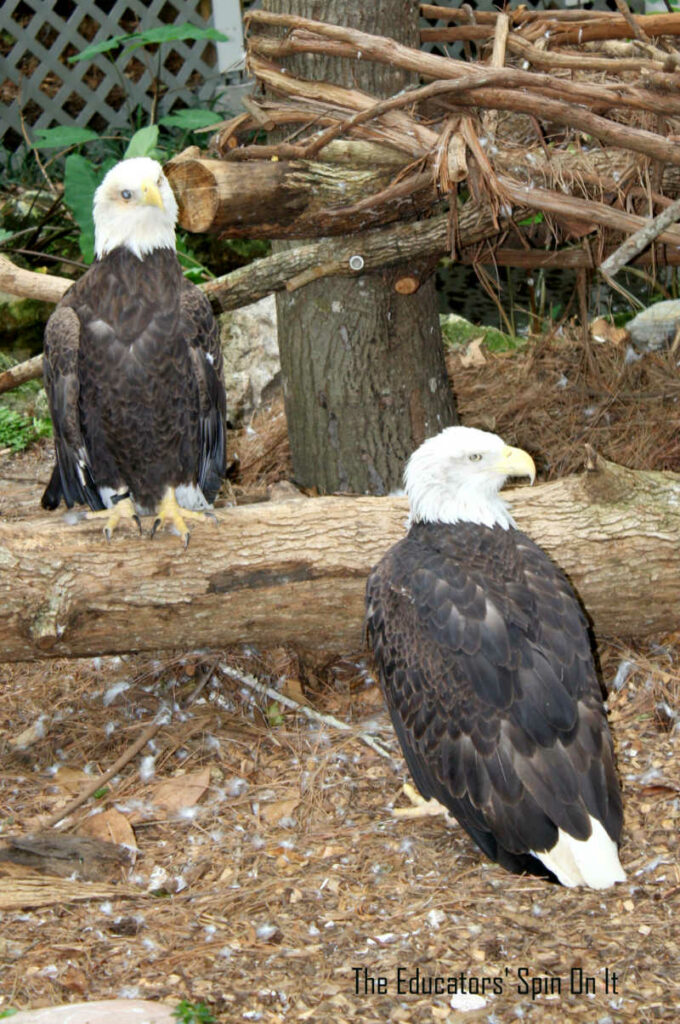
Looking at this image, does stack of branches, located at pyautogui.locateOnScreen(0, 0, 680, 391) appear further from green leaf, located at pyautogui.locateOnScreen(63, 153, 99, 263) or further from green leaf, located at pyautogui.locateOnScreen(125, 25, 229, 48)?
green leaf, located at pyautogui.locateOnScreen(125, 25, 229, 48)

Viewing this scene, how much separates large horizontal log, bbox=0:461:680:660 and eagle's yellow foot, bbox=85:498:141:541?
0.13 feet

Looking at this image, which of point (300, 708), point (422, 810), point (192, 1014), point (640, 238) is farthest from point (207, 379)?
point (192, 1014)

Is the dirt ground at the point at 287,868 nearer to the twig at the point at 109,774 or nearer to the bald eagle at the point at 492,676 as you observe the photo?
the twig at the point at 109,774

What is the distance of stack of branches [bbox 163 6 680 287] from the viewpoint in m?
3.83

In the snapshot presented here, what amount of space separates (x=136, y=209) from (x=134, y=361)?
51cm

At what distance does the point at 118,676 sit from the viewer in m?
4.24

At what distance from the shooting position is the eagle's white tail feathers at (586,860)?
9.67ft

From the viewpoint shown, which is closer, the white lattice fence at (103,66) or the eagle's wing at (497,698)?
the eagle's wing at (497,698)

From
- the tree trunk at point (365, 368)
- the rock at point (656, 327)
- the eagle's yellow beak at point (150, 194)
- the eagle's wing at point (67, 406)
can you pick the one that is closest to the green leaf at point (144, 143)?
the tree trunk at point (365, 368)

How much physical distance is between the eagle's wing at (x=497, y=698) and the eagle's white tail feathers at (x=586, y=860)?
27 millimetres

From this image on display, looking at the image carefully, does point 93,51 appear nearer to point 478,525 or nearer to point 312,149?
point 312,149

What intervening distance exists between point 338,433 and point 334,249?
2.62ft

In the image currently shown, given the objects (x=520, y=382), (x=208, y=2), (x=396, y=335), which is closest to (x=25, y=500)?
(x=396, y=335)

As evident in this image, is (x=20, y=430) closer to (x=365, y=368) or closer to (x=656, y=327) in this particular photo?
(x=365, y=368)
